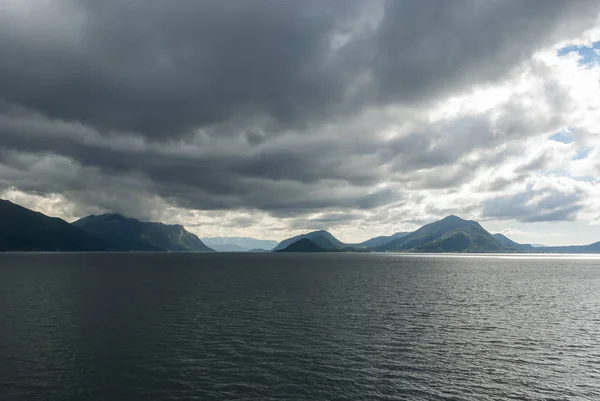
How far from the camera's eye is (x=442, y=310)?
97.3m

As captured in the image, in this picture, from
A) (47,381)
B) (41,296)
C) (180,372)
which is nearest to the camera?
(47,381)

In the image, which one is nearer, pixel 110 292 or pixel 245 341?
pixel 245 341

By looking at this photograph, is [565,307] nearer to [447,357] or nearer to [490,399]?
[447,357]

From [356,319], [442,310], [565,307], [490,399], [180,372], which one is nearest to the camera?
[490,399]

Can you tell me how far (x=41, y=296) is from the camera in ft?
381

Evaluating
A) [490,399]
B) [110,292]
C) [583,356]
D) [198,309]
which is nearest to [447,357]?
[490,399]

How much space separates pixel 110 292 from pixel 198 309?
54.9 meters

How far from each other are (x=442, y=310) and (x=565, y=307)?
133 ft

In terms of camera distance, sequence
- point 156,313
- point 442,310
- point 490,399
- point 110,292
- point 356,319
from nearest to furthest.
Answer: point 490,399
point 356,319
point 156,313
point 442,310
point 110,292

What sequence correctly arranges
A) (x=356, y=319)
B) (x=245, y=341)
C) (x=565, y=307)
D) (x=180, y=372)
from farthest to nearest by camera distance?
1. (x=565, y=307)
2. (x=356, y=319)
3. (x=245, y=341)
4. (x=180, y=372)

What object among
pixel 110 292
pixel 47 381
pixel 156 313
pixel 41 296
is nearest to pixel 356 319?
pixel 156 313

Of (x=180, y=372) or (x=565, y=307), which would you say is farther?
(x=565, y=307)

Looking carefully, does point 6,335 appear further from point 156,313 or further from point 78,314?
point 156,313

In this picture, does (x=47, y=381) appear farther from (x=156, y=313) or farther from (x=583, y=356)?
(x=583, y=356)
